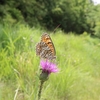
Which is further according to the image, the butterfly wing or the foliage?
the foliage

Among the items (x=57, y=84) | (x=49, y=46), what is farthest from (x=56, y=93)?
(x=49, y=46)

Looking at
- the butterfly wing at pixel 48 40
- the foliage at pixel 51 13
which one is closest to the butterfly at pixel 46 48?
the butterfly wing at pixel 48 40

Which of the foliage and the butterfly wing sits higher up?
the foliage

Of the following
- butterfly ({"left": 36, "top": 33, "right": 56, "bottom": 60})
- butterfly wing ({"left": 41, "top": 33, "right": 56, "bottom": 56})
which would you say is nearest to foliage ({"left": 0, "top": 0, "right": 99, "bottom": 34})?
butterfly ({"left": 36, "top": 33, "right": 56, "bottom": 60})

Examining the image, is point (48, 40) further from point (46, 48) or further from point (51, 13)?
point (51, 13)

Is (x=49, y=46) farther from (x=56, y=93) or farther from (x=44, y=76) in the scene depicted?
(x=56, y=93)

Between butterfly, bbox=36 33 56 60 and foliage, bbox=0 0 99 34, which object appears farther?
foliage, bbox=0 0 99 34

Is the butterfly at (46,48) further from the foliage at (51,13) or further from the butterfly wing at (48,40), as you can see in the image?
the foliage at (51,13)

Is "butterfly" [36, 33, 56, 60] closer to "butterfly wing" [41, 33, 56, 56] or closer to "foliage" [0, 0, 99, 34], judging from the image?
"butterfly wing" [41, 33, 56, 56]

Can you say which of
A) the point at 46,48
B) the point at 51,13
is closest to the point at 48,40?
the point at 46,48
